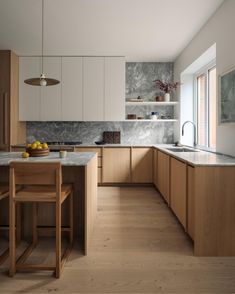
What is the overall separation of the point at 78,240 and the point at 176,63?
4.22m

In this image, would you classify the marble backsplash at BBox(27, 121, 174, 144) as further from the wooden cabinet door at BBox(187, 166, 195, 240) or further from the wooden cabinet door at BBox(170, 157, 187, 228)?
the wooden cabinet door at BBox(187, 166, 195, 240)

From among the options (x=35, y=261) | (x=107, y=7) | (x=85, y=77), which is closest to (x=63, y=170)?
(x=35, y=261)

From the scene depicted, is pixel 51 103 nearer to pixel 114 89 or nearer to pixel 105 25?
pixel 114 89

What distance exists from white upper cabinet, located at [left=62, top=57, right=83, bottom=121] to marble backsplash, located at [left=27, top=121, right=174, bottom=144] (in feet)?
1.52

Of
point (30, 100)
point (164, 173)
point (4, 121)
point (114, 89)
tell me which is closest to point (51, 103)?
point (30, 100)

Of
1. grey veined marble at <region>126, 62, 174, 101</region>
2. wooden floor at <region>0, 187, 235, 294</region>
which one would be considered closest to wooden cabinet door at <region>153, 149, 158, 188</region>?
grey veined marble at <region>126, 62, 174, 101</region>

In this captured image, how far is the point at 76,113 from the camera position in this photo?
568 centimetres

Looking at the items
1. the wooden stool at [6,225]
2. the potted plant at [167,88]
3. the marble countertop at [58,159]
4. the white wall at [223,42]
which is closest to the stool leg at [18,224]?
the wooden stool at [6,225]

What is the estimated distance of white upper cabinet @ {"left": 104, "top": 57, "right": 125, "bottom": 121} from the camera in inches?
223

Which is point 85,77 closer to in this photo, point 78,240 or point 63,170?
point 63,170

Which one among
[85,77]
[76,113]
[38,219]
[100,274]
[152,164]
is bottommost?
[100,274]

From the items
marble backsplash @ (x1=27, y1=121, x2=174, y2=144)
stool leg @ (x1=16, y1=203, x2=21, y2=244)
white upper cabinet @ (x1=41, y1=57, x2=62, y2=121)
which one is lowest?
stool leg @ (x1=16, y1=203, x2=21, y2=244)

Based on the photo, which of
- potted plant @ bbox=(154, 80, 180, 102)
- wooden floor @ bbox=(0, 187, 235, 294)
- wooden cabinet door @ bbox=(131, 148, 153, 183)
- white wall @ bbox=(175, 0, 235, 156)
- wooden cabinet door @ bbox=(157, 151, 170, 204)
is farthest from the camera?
potted plant @ bbox=(154, 80, 180, 102)

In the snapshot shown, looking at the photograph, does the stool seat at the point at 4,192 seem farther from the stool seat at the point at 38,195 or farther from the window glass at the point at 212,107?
the window glass at the point at 212,107
